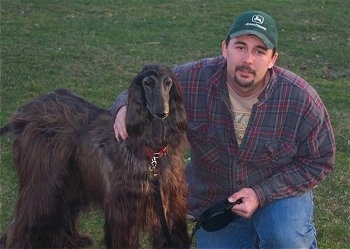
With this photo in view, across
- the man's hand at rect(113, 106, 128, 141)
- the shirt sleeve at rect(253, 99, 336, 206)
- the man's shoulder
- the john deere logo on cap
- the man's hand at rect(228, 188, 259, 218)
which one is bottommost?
the man's hand at rect(228, 188, 259, 218)

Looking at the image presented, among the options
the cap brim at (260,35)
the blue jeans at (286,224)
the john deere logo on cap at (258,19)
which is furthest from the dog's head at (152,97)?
the blue jeans at (286,224)

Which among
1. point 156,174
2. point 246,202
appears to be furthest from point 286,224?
point 156,174

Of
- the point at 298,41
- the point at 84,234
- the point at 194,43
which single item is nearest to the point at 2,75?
the point at 194,43

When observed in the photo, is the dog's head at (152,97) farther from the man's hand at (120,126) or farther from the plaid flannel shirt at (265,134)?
the plaid flannel shirt at (265,134)

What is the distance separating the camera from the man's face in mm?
4152

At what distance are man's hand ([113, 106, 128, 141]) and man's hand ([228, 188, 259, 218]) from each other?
0.80 metres

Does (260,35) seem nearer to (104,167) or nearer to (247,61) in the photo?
(247,61)

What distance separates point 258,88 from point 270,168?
21.1 inches

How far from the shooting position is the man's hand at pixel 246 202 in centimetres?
426

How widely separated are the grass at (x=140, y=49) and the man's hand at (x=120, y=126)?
1.50 m

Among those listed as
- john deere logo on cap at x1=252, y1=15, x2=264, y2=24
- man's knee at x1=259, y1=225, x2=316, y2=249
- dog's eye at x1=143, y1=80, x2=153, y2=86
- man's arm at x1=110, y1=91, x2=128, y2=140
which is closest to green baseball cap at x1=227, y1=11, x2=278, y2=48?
john deere logo on cap at x1=252, y1=15, x2=264, y2=24

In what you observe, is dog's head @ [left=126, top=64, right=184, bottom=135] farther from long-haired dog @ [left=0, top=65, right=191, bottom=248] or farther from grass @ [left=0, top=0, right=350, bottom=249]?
grass @ [left=0, top=0, right=350, bottom=249]

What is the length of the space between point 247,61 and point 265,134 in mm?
505

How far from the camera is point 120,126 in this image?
413cm
